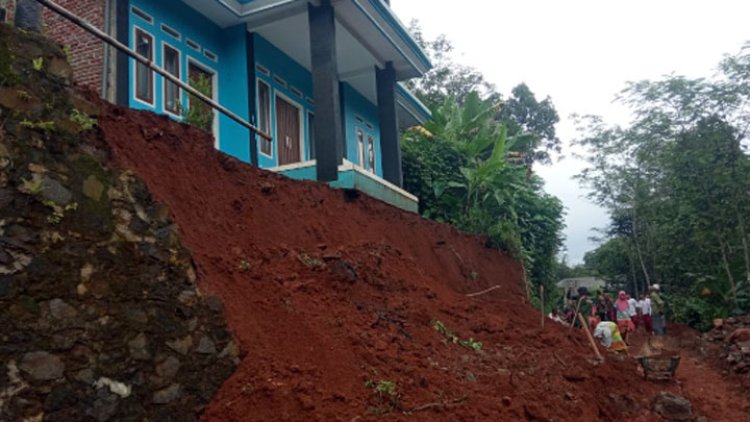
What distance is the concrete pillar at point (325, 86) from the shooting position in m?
10.3

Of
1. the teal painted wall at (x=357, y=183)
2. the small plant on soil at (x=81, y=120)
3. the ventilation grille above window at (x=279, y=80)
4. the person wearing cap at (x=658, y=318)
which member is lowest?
the person wearing cap at (x=658, y=318)

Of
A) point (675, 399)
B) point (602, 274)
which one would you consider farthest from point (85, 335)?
point (602, 274)

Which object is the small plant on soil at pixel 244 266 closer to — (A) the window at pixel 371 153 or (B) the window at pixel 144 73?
(B) the window at pixel 144 73

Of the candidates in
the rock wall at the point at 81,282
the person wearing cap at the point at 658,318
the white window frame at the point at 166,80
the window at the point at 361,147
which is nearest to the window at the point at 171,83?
the white window frame at the point at 166,80

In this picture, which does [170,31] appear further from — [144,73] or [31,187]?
[31,187]

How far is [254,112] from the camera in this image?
→ 11594mm

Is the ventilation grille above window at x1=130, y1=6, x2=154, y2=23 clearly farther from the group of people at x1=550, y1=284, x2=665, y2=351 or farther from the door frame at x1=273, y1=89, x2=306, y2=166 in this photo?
the group of people at x1=550, y1=284, x2=665, y2=351

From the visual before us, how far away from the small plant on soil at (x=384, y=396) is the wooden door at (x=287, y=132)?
26.4ft

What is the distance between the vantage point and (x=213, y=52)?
11.5m

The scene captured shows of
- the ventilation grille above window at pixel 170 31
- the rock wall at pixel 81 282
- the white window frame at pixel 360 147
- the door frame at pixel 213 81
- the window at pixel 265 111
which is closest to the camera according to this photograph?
the rock wall at pixel 81 282

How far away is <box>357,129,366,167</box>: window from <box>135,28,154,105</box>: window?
7.40 metres

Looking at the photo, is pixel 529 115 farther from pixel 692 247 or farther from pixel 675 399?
pixel 675 399

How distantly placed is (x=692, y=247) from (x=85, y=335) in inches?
797

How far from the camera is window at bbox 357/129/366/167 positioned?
16.6m
